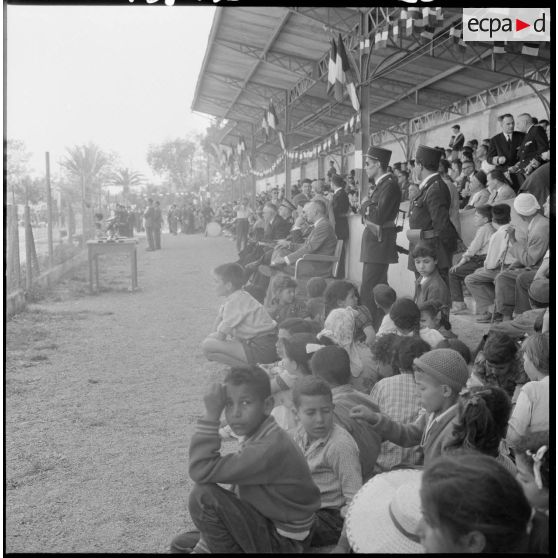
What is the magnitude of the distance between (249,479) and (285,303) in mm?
3515

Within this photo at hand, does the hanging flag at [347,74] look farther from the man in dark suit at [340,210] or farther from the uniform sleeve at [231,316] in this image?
the uniform sleeve at [231,316]

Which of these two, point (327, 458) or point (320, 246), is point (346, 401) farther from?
point (320, 246)

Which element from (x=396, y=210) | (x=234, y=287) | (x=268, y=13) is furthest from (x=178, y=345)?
(x=268, y=13)

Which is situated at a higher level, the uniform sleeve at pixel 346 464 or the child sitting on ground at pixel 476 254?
the child sitting on ground at pixel 476 254

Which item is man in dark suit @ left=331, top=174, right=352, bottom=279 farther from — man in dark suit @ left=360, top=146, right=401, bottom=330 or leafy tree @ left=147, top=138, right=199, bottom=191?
leafy tree @ left=147, top=138, right=199, bottom=191

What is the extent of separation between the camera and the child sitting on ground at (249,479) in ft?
7.51

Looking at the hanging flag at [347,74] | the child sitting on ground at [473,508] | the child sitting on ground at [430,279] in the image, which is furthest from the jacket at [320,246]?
the child sitting on ground at [473,508]

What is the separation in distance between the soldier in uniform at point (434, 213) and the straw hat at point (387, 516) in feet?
11.5

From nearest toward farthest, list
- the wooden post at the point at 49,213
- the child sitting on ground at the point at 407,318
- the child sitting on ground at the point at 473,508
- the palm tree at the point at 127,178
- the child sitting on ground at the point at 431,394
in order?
1. the child sitting on ground at the point at 473,508
2. the child sitting on ground at the point at 431,394
3. the child sitting on ground at the point at 407,318
4. the wooden post at the point at 49,213
5. the palm tree at the point at 127,178

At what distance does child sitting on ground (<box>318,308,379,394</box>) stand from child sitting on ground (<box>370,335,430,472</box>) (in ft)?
1.73

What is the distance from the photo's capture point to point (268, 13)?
1095cm

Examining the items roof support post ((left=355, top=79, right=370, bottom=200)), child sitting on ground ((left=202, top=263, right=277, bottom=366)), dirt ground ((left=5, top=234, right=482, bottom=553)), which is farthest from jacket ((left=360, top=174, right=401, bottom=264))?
roof support post ((left=355, top=79, right=370, bottom=200))

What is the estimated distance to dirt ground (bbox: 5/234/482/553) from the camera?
9.83ft

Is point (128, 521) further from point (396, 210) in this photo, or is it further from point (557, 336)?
point (396, 210)
